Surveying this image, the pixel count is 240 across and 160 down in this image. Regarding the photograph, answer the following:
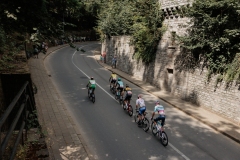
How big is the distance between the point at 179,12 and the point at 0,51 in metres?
13.7

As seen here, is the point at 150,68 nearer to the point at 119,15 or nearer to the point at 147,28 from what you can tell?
the point at 147,28

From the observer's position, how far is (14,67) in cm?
671

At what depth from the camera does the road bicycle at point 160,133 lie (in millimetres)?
9500

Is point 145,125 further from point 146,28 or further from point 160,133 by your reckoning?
point 146,28

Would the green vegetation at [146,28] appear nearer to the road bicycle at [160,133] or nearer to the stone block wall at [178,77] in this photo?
the stone block wall at [178,77]

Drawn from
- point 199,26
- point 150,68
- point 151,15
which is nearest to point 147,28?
point 151,15

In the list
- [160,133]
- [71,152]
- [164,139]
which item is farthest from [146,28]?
[71,152]

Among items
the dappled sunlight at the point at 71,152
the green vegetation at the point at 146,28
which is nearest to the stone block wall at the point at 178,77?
the green vegetation at the point at 146,28

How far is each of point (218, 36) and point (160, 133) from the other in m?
7.44

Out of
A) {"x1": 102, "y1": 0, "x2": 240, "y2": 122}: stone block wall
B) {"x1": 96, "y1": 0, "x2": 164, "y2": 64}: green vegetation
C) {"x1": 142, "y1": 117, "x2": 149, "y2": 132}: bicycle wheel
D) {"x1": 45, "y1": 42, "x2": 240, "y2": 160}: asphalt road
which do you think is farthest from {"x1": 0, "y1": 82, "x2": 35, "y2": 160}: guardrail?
{"x1": 96, "y1": 0, "x2": 164, "y2": 64}: green vegetation

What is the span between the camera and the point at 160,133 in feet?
32.1

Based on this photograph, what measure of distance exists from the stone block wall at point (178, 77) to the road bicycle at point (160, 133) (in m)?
5.03

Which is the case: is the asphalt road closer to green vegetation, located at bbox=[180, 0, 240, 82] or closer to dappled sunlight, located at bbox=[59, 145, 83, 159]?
dappled sunlight, located at bbox=[59, 145, 83, 159]

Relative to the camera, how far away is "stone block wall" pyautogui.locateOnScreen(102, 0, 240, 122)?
13.0 meters
